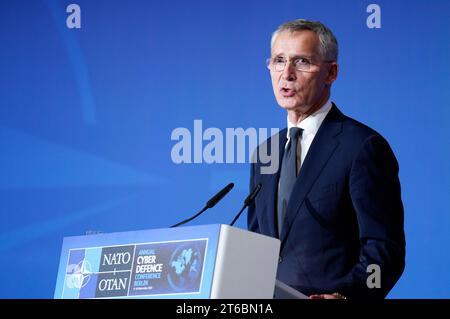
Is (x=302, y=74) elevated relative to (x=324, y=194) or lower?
elevated

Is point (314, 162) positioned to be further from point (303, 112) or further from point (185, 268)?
point (185, 268)

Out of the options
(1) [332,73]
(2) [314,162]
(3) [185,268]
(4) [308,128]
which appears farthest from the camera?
(1) [332,73]

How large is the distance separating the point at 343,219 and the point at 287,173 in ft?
1.04

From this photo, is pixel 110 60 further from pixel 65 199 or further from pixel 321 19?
pixel 321 19

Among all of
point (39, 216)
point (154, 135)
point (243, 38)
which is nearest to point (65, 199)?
→ point (39, 216)

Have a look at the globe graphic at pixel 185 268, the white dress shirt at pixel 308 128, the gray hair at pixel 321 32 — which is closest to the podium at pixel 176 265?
the globe graphic at pixel 185 268

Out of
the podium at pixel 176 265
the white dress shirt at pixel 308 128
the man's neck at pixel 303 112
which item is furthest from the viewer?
the man's neck at pixel 303 112

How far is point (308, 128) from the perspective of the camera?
325 centimetres

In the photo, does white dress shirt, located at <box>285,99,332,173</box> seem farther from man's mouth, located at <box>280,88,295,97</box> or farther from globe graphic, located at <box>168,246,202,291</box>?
globe graphic, located at <box>168,246,202,291</box>

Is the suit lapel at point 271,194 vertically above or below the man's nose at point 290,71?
below

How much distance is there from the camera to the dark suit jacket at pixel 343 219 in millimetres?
2889

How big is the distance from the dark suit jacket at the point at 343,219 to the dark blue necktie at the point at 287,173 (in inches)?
1.1

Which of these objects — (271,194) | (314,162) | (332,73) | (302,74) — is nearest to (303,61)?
(302,74)

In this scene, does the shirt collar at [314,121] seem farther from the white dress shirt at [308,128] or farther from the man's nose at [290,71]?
the man's nose at [290,71]
